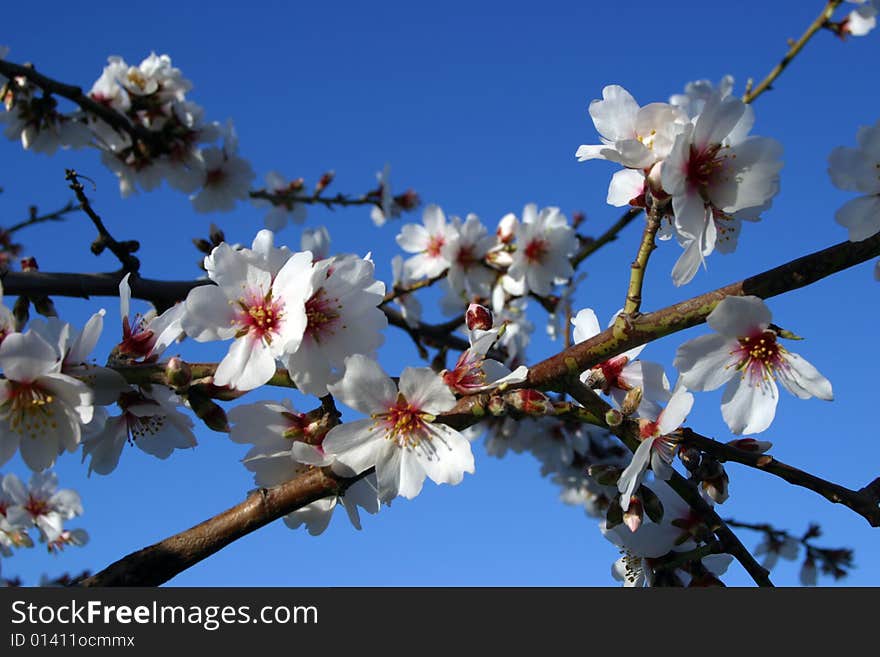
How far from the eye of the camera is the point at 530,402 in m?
1.49

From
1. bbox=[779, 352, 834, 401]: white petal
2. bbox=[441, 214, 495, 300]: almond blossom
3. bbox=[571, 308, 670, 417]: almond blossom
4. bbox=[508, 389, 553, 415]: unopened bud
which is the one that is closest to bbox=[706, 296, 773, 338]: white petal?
bbox=[779, 352, 834, 401]: white petal

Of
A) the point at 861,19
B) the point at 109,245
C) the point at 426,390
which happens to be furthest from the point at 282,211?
the point at 426,390

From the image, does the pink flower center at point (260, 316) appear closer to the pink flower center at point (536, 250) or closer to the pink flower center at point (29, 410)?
the pink flower center at point (29, 410)

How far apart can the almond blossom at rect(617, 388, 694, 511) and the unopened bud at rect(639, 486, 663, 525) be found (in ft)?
0.30

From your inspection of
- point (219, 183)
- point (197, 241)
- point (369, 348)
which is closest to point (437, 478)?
point (369, 348)

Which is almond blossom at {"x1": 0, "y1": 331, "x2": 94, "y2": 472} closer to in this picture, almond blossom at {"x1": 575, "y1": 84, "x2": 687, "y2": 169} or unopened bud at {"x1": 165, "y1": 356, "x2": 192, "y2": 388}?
unopened bud at {"x1": 165, "y1": 356, "x2": 192, "y2": 388}

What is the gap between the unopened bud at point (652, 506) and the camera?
68.2 inches

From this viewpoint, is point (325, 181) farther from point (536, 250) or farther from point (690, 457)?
point (690, 457)

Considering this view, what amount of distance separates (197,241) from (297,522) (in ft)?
5.90

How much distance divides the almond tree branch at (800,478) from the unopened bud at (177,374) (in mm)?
1088

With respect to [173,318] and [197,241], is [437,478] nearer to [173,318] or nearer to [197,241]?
[173,318]

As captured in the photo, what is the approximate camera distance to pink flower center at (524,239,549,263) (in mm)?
4875

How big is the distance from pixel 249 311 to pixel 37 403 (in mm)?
490

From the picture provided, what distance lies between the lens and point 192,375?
5.51 feet
